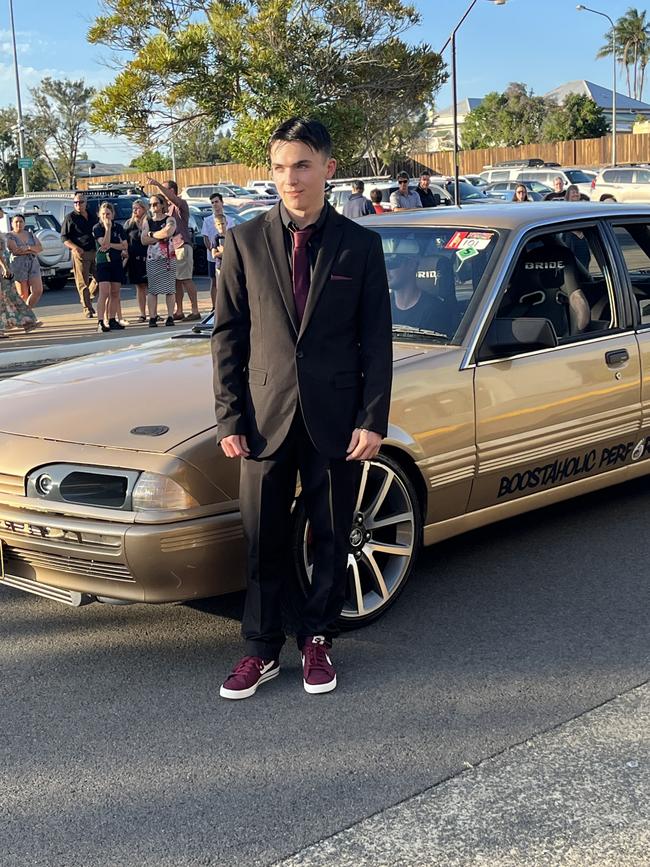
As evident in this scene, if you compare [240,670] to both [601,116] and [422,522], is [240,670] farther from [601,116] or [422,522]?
[601,116]

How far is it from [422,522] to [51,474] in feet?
4.98

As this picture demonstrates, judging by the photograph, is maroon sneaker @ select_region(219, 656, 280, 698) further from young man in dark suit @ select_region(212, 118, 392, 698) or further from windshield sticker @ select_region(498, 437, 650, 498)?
windshield sticker @ select_region(498, 437, 650, 498)

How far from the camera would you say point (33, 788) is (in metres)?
3.21

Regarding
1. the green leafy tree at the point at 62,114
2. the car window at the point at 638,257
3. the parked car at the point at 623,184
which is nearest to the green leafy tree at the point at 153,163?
the green leafy tree at the point at 62,114

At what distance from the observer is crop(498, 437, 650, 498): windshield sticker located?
196 inches

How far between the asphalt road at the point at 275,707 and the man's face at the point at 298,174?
1.68m

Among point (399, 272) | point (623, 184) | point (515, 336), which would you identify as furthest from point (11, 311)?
point (623, 184)

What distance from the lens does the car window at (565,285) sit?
5.23 meters

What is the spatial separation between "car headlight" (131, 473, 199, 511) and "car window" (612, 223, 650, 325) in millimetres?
2924

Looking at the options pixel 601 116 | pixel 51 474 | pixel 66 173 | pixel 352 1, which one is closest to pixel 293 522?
pixel 51 474

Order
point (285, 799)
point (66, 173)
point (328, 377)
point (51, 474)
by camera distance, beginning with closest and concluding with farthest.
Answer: point (285, 799) → point (328, 377) → point (51, 474) → point (66, 173)

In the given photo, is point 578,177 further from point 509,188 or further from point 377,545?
point 377,545

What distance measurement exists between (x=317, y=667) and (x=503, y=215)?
8.19 ft

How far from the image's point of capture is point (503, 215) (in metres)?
5.27
